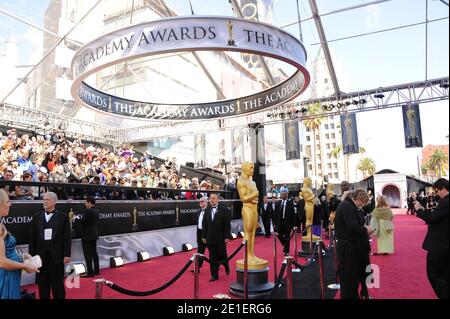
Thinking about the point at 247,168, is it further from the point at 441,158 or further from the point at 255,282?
the point at 441,158

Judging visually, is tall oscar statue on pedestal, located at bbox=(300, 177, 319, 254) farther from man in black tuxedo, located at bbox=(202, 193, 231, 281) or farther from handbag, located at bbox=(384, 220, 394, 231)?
man in black tuxedo, located at bbox=(202, 193, 231, 281)

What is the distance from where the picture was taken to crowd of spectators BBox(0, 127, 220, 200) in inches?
361

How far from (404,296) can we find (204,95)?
28.4m

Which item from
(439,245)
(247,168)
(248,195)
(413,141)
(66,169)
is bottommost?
(439,245)

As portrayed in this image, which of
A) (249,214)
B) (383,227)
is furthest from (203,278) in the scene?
(383,227)

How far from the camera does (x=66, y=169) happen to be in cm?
1247

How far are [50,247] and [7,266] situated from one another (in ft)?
A: 5.02

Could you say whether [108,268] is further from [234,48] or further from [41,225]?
[234,48]

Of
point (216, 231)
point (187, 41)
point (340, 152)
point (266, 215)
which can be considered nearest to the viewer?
point (187, 41)

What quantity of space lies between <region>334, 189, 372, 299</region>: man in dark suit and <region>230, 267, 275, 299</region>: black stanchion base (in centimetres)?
160

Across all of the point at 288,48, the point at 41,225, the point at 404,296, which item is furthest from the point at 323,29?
the point at 41,225

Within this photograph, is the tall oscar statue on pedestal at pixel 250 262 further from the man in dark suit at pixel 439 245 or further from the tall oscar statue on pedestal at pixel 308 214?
the tall oscar statue on pedestal at pixel 308 214

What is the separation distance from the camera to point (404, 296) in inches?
221

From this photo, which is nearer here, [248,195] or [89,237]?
[248,195]
